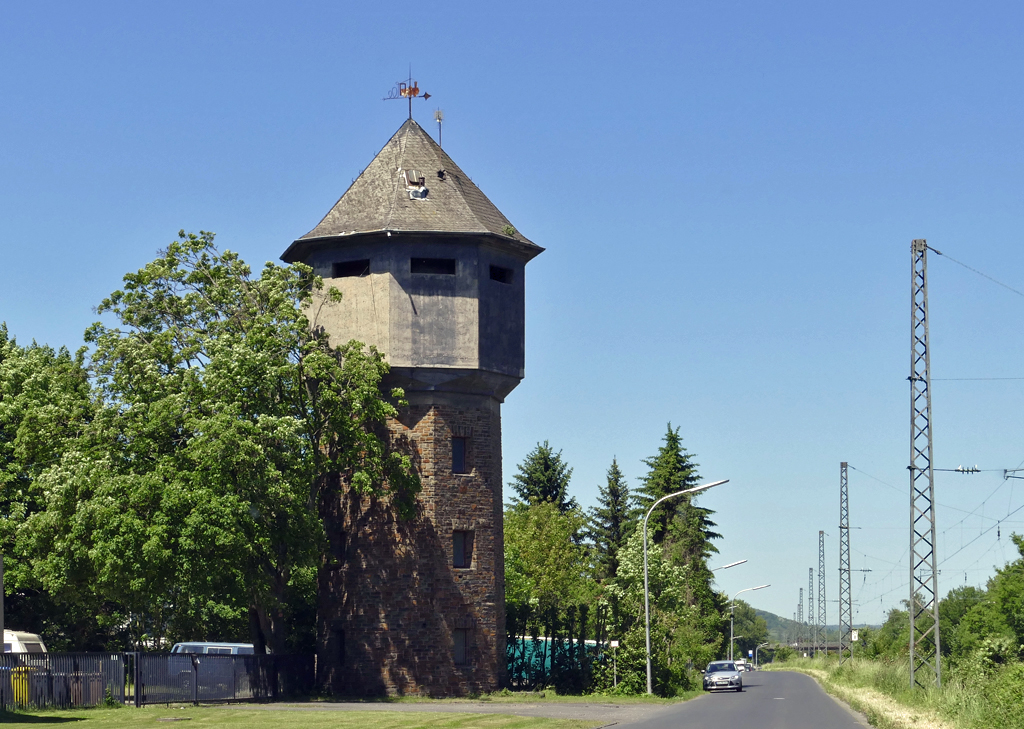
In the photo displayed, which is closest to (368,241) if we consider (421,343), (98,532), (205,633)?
(421,343)

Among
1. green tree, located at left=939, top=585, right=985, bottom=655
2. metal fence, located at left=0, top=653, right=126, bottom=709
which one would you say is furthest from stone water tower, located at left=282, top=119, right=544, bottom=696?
green tree, located at left=939, top=585, right=985, bottom=655

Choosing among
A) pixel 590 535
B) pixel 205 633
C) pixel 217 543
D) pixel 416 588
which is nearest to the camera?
pixel 217 543

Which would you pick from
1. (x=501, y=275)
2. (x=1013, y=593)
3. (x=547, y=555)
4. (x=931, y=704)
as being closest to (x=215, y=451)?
(x=501, y=275)

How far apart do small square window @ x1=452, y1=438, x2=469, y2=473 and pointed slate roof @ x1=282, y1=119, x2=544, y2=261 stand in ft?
24.8

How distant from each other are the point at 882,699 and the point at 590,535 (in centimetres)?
4502

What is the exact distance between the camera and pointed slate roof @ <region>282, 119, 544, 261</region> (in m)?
45.8

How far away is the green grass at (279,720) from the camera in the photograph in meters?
28.9

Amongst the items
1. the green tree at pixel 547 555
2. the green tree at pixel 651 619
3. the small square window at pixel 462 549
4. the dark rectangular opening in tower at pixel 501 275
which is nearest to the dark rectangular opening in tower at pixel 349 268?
the dark rectangular opening in tower at pixel 501 275

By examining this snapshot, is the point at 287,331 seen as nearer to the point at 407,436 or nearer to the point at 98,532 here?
the point at 407,436

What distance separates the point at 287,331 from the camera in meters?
41.6

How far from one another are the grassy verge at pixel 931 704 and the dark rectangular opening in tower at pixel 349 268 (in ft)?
73.1

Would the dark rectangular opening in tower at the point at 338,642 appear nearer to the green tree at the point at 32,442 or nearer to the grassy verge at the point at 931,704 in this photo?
the green tree at the point at 32,442

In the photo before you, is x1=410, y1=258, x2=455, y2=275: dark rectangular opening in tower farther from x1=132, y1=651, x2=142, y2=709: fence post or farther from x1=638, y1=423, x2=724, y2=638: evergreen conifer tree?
x1=638, y1=423, x2=724, y2=638: evergreen conifer tree

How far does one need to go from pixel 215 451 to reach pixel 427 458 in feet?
29.2
